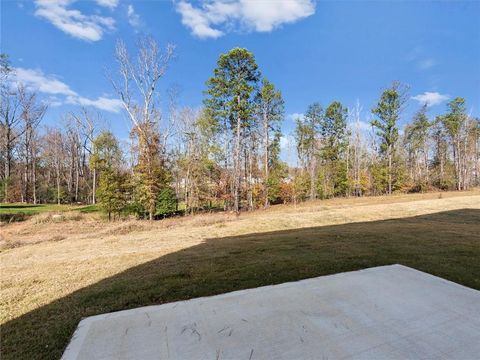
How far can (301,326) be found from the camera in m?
2.27

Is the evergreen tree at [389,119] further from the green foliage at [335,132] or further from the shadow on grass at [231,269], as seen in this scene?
the shadow on grass at [231,269]

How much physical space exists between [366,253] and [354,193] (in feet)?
87.7

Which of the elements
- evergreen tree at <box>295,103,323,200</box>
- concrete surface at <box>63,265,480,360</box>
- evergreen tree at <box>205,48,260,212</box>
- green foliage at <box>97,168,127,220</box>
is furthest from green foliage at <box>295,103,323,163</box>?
concrete surface at <box>63,265,480,360</box>

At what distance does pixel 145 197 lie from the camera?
1410 cm

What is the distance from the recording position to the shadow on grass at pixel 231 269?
252 cm

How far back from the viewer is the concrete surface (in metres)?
1.96

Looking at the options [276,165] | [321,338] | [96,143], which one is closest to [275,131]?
[276,165]

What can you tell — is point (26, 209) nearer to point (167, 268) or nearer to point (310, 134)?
point (167, 268)

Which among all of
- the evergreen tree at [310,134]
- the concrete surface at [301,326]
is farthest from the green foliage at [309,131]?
the concrete surface at [301,326]

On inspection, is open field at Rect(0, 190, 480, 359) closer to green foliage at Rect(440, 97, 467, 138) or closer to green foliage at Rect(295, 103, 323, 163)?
green foliage at Rect(295, 103, 323, 163)

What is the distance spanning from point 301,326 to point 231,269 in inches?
74.5

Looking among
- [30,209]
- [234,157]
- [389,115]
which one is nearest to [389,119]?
[389,115]

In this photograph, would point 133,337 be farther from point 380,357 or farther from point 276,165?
point 276,165

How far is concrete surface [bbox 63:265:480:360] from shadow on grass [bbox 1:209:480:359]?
294 mm
